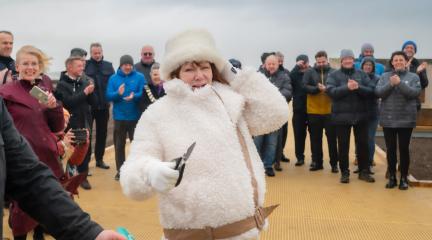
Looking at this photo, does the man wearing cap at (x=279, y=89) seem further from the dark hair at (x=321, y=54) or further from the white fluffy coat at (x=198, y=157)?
the white fluffy coat at (x=198, y=157)

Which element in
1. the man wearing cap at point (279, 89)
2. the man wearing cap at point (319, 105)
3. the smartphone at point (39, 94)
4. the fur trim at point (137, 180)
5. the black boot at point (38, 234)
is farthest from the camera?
the man wearing cap at point (319, 105)

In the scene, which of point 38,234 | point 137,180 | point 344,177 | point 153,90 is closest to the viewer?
point 137,180

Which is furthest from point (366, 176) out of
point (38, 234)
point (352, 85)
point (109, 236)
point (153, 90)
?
point (109, 236)

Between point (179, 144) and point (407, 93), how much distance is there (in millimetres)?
4777

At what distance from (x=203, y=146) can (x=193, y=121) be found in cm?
15

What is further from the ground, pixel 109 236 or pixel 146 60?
pixel 146 60

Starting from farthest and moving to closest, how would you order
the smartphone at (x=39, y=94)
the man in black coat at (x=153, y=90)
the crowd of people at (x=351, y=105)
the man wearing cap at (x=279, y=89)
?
1. the man wearing cap at (x=279, y=89)
2. the man in black coat at (x=153, y=90)
3. the crowd of people at (x=351, y=105)
4. the smartphone at (x=39, y=94)

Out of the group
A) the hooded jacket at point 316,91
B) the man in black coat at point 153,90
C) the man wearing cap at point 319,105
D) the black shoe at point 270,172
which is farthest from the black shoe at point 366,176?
the man in black coat at point 153,90

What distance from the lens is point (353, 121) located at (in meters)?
7.07

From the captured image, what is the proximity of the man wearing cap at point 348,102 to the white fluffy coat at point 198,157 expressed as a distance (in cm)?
457

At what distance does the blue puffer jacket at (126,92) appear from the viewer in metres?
7.25

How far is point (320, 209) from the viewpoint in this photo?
5871 millimetres

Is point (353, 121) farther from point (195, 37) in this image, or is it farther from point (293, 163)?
point (195, 37)

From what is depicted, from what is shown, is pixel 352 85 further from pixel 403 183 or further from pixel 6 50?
pixel 6 50
